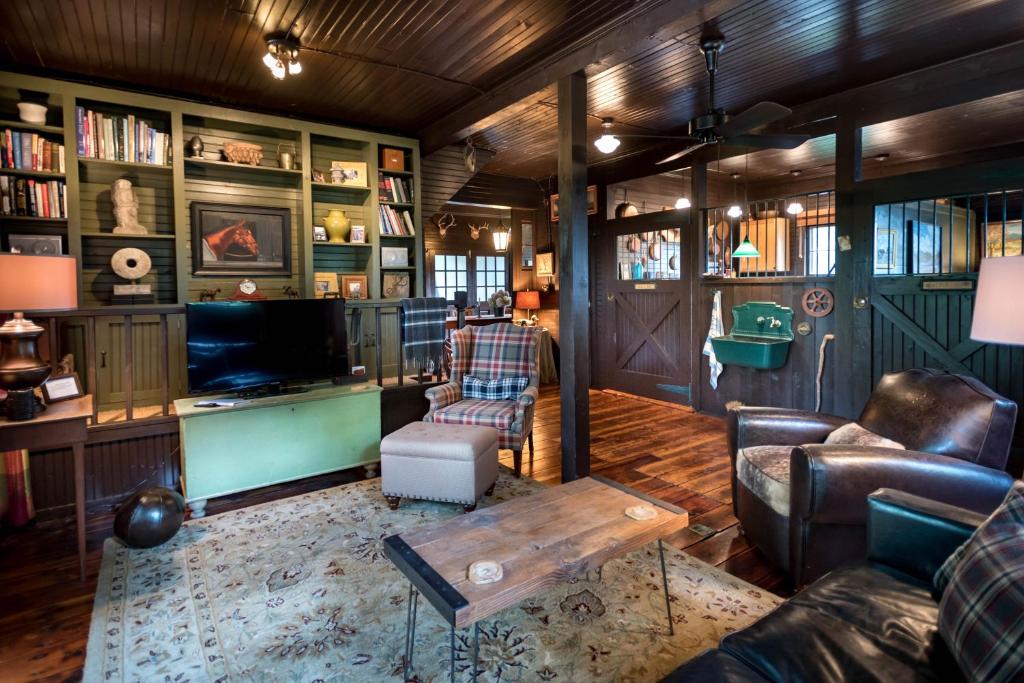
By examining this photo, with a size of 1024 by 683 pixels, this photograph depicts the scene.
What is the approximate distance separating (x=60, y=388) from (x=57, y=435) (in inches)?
17.6

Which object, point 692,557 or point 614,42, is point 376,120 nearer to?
point 614,42

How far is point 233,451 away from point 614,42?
3357 millimetres

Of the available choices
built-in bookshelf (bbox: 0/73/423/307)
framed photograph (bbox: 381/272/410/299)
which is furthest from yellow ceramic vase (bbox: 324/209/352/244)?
framed photograph (bbox: 381/272/410/299)

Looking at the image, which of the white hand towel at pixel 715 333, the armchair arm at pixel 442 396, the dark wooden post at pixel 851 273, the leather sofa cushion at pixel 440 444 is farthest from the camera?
the white hand towel at pixel 715 333

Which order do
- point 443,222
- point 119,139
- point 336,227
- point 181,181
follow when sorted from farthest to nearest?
point 443,222
point 336,227
point 181,181
point 119,139

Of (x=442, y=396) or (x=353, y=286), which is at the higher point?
(x=353, y=286)

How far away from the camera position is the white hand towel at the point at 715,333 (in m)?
5.52

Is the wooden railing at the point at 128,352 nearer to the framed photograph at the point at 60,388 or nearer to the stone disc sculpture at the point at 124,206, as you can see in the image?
the framed photograph at the point at 60,388

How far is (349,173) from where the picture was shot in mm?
4832

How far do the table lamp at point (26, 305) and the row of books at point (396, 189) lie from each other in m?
2.83

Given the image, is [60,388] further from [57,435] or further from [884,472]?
[884,472]

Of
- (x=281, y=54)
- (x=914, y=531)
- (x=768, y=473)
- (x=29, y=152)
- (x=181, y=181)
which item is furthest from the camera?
(x=181, y=181)

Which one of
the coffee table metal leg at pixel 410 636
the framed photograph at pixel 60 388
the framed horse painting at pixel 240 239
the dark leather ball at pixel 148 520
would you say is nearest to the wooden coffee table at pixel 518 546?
the coffee table metal leg at pixel 410 636

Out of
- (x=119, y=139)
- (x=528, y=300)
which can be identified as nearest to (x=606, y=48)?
(x=119, y=139)
